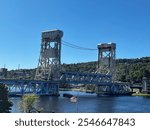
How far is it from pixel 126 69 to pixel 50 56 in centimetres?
1617

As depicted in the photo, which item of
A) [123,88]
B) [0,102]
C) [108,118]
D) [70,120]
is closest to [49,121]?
[70,120]

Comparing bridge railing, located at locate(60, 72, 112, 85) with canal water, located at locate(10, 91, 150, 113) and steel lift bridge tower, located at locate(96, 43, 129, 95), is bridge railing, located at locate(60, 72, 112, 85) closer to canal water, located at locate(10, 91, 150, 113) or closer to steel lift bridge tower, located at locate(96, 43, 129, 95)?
steel lift bridge tower, located at locate(96, 43, 129, 95)

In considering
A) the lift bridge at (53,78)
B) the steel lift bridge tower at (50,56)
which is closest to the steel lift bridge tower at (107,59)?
Answer: the lift bridge at (53,78)

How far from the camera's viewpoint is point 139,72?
48.7 metres

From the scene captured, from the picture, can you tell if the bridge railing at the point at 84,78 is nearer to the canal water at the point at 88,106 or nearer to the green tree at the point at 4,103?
the canal water at the point at 88,106

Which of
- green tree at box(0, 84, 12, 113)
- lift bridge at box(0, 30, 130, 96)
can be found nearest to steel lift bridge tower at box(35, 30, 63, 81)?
lift bridge at box(0, 30, 130, 96)

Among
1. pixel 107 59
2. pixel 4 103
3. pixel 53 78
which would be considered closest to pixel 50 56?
pixel 53 78

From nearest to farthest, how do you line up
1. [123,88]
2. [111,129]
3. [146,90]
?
1. [111,129]
2. [146,90]
3. [123,88]

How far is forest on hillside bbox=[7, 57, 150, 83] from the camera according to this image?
4644 cm

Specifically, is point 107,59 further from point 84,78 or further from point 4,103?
point 4,103

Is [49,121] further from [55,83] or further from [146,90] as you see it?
[146,90]

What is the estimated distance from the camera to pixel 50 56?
38156mm

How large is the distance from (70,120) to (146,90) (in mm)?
40567

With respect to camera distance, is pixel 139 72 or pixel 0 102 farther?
pixel 139 72
